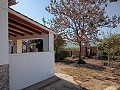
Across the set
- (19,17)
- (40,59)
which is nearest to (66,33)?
(40,59)

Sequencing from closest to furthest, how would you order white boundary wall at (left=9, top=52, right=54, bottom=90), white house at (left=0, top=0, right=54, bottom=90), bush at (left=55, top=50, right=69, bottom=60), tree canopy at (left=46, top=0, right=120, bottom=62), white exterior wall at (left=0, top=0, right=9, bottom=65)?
white exterior wall at (left=0, top=0, right=9, bottom=65), white house at (left=0, top=0, right=54, bottom=90), white boundary wall at (left=9, top=52, right=54, bottom=90), tree canopy at (left=46, top=0, right=120, bottom=62), bush at (left=55, top=50, right=69, bottom=60)

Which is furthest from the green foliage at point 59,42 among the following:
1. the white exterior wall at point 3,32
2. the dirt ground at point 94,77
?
the white exterior wall at point 3,32

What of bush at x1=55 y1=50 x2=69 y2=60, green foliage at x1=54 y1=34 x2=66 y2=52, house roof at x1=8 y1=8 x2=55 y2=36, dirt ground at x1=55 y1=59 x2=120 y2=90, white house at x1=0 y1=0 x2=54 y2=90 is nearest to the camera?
white house at x1=0 y1=0 x2=54 y2=90

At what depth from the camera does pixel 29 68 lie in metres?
10.7

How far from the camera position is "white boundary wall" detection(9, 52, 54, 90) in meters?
9.26

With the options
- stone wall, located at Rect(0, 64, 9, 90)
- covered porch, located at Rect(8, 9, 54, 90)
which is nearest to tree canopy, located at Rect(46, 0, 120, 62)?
covered porch, located at Rect(8, 9, 54, 90)

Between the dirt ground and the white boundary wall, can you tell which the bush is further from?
the white boundary wall

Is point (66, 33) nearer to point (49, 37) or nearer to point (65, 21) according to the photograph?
point (65, 21)

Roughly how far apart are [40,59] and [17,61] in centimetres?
261

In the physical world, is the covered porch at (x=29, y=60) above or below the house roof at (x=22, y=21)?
below

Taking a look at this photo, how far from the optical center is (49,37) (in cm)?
1316

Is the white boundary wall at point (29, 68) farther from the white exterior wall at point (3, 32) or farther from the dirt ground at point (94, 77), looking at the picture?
the dirt ground at point (94, 77)

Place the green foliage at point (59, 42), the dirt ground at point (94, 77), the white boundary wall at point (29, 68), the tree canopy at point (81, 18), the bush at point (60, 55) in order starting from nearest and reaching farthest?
the white boundary wall at point (29, 68) → the dirt ground at point (94, 77) → the tree canopy at point (81, 18) → the green foliage at point (59, 42) → the bush at point (60, 55)

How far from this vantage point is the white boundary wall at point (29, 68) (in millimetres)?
9261
